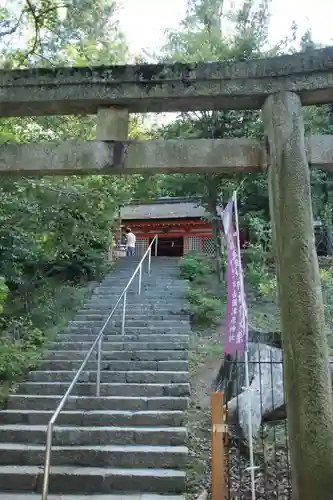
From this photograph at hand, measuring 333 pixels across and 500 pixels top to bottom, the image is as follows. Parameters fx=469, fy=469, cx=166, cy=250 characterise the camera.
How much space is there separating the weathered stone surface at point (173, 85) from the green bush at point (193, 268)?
436 inches

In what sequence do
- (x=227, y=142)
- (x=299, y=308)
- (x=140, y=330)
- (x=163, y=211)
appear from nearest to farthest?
(x=299, y=308) < (x=227, y=142) < (x=140, y=330) < (x=163, y=211)

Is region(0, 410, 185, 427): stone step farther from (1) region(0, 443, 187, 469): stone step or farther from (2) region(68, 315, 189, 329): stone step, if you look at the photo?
(2) region(68, 315, 189, 329): stone step

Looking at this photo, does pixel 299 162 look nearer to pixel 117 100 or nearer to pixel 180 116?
pixel 117 100

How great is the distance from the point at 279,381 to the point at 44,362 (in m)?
4.12

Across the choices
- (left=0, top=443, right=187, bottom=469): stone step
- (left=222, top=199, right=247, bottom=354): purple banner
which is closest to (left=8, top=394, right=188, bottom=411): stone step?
(left=0, top=443, right=187, bottom=469): stone step

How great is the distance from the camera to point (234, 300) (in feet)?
14.8

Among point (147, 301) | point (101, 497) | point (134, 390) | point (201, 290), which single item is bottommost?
point (101, 497)

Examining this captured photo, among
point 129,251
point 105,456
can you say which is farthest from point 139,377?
point 129,251

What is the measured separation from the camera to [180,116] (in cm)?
1453

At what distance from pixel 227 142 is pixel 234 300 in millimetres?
1485

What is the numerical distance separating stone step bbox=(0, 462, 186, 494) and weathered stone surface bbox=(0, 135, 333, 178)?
327 centimetres

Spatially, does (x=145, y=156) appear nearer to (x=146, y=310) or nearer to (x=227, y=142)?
(x=227, y=142)

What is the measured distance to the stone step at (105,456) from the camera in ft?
17.9

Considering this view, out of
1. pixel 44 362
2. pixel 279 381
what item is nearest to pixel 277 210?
pixel 279 381
